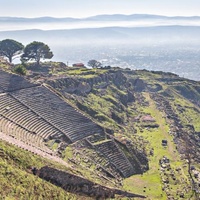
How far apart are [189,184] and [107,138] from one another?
15005 mm

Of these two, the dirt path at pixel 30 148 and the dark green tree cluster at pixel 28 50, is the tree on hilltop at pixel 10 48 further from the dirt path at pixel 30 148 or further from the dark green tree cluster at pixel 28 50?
the dirt path at pixel 30 148

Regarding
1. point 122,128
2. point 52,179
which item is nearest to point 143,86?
point 122,128

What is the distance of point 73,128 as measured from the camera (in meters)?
59.6

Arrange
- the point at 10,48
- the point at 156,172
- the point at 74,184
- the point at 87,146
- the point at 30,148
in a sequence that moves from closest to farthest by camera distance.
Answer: the point at 74,184, the point at 30,148, the point at 156,172, the point at 87,146, the point at 10,48

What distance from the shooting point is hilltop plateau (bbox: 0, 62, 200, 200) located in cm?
4200

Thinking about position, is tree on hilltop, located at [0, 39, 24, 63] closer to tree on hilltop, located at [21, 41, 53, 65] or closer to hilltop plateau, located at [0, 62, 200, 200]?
tree on hilltop, located at [21, 41, 53, 65]

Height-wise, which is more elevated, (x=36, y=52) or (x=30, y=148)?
(x=36, y=52)

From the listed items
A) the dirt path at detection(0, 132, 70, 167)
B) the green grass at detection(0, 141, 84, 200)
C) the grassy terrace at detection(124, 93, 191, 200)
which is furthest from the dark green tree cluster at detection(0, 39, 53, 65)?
the green grass at detection(0, 141, 84, 200)

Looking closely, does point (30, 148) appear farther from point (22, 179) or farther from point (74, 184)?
point (22, 179)

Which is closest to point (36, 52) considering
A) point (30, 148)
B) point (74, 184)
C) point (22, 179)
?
point (30, 148)

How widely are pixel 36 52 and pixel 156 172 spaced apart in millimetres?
61743

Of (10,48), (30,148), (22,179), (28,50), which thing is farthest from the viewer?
(10,48)

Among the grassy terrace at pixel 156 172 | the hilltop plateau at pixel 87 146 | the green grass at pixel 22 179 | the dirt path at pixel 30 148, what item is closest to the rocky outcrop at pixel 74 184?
the hilltop plateau at pixel 87 146

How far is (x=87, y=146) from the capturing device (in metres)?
56.5
